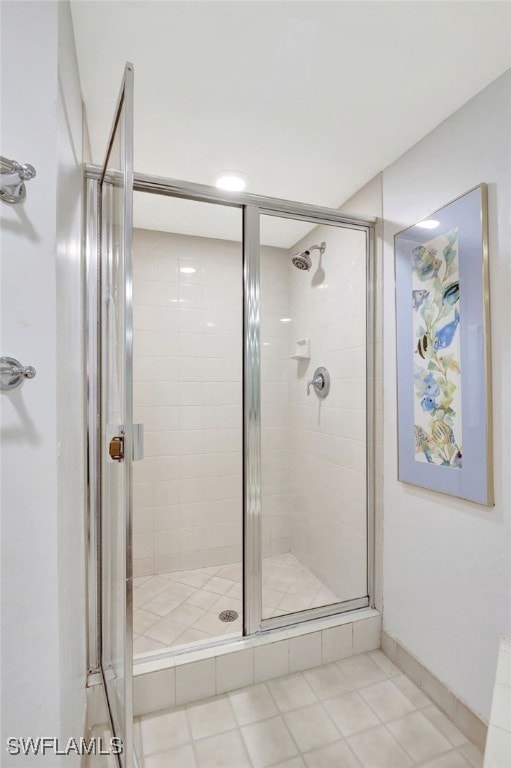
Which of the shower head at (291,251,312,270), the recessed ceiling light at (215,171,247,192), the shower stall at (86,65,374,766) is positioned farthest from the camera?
the shower head at (291,251,312,270)

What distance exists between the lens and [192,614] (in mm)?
2016

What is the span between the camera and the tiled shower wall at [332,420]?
1993 mm

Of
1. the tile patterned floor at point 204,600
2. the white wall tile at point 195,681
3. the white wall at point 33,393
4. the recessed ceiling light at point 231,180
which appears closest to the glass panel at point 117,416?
the white wall at point 33,393

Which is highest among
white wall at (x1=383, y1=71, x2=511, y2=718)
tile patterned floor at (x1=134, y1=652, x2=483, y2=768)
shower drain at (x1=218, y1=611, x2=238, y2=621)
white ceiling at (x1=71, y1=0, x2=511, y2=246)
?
white ceiling at (x1=71, y1=0, x2=511, y2=246)

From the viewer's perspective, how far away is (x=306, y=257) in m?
2.07

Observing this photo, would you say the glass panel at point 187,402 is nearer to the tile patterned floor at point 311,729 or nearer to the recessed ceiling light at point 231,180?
the recessed ceiling light at point 231,180

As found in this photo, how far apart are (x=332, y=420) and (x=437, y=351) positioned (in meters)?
0.74

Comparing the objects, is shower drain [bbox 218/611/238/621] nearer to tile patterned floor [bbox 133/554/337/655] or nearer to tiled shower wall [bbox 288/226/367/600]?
tile patterned floor [bbox 133/554/337/655]

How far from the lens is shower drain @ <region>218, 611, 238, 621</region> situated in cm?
197

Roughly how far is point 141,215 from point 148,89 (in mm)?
981

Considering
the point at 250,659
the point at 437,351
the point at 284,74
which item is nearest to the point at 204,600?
the point at 250,659

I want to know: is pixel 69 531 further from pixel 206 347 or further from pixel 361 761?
pixel 206 347

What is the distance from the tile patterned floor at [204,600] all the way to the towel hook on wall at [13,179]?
1.75 metres

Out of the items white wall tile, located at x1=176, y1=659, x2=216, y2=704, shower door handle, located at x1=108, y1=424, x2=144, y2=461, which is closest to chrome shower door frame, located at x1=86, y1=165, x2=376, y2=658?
white wall tile, located at x1=176, y1=659, x2=216, y2=704
